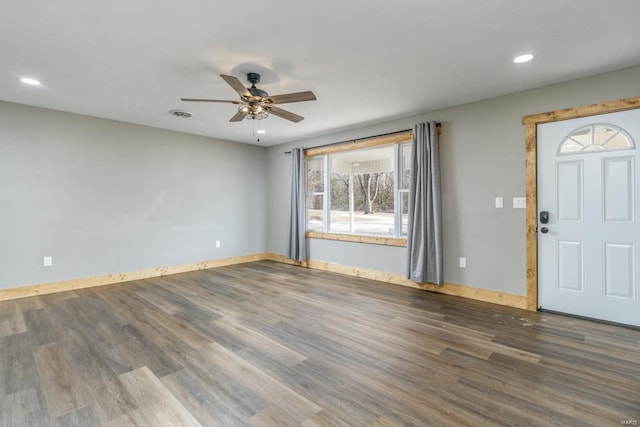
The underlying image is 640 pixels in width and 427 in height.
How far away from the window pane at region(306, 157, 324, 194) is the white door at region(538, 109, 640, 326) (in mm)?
3508

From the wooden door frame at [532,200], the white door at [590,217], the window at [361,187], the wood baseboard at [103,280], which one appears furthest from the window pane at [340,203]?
the white door at [590,217]

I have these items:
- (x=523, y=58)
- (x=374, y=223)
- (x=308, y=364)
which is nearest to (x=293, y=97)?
(x=523, y=58)

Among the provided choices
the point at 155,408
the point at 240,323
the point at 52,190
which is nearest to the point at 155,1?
the point at 155,408

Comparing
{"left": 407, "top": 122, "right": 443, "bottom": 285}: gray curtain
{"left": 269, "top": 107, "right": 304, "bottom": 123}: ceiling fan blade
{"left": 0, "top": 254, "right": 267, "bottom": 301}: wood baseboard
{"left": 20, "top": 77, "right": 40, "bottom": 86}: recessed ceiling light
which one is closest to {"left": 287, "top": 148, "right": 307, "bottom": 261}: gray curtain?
{"left": 0, "top": 254, "right": 267, "bottom": 301}: wood baseboard

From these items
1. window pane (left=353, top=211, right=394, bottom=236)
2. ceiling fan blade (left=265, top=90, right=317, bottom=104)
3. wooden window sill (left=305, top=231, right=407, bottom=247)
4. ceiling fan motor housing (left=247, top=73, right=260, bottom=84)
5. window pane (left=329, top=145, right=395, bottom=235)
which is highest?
ceiling fan motor housing (left=247, top=73, right=260, bottom=84)

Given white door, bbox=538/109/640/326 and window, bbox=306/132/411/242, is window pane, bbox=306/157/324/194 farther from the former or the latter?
white door, bbox=538/109/640/326

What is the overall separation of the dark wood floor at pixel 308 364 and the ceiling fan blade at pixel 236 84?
2.28 meters

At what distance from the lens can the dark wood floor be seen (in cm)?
174

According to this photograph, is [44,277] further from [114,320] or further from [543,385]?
[543,385]

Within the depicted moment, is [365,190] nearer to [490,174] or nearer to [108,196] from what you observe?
[490,174]

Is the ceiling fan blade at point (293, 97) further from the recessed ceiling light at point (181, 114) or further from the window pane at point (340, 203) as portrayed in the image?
the window pane at point (340, 203)

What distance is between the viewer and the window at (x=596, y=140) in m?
2.98

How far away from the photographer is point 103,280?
4551 millimetres

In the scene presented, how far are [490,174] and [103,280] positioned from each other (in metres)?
5.78
